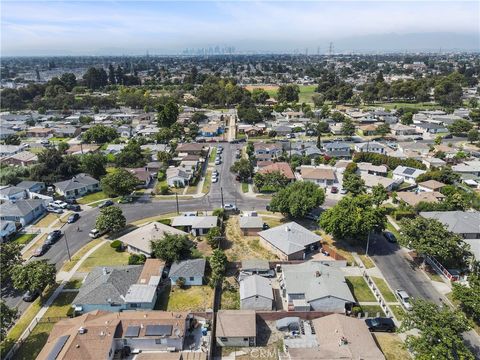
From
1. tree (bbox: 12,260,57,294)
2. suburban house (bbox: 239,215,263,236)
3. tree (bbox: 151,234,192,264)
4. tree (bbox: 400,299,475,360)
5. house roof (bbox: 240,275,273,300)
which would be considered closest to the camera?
tree (bbox: 400,299,475,360)

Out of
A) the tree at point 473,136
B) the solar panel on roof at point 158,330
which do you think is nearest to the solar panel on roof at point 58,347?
the solar panel on roof at point 158,330

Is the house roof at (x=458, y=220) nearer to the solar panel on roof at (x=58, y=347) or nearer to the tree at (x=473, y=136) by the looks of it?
the solar panel on roof at (x=58, y=347)

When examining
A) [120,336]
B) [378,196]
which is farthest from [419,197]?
[120,336]

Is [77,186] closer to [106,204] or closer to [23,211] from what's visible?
[106,204]

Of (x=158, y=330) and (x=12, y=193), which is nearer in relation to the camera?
(x=158, y=330)

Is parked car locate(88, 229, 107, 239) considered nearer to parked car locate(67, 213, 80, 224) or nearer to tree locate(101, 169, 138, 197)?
parked car locate(67, 213, 80, 224)

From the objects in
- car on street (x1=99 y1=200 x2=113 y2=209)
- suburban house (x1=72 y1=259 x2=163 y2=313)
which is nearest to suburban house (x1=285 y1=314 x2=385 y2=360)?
suburban house (x1=72 y1=259 x2=163 y2=313)
